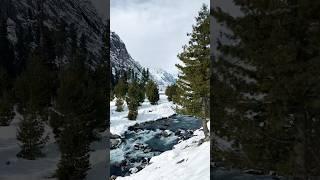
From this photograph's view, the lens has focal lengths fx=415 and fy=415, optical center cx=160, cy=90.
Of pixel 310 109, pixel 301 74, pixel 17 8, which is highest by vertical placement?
pixel 17 8

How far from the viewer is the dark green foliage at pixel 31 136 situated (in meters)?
23.0

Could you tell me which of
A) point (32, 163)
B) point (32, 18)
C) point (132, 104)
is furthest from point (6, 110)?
point (132, 104)

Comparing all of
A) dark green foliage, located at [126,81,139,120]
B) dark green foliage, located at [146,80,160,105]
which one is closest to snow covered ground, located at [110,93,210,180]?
dark green foliage, located at [126,81,139,120]

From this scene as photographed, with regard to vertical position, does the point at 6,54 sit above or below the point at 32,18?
below

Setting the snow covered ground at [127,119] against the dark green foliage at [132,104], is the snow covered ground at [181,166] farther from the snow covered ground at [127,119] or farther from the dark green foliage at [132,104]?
the dark green foliage at [132,104]

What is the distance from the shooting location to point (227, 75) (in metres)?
12.6

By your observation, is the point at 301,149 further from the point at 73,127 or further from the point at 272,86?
the point at 73,127

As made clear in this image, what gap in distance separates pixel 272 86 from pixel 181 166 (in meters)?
16.0

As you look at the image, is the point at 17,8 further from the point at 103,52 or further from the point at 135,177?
the point at 135,177

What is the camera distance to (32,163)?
2389 centimetres

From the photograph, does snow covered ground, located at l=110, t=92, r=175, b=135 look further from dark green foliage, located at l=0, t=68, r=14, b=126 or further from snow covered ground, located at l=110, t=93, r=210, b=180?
dark green foliage, located at l=0, t=68, r=14, b=126

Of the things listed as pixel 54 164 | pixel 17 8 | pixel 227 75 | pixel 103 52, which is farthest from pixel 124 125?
pixel 227 75

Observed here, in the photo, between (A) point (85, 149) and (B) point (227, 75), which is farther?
(A) point (85, 149)

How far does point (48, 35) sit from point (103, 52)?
27.4 feet
